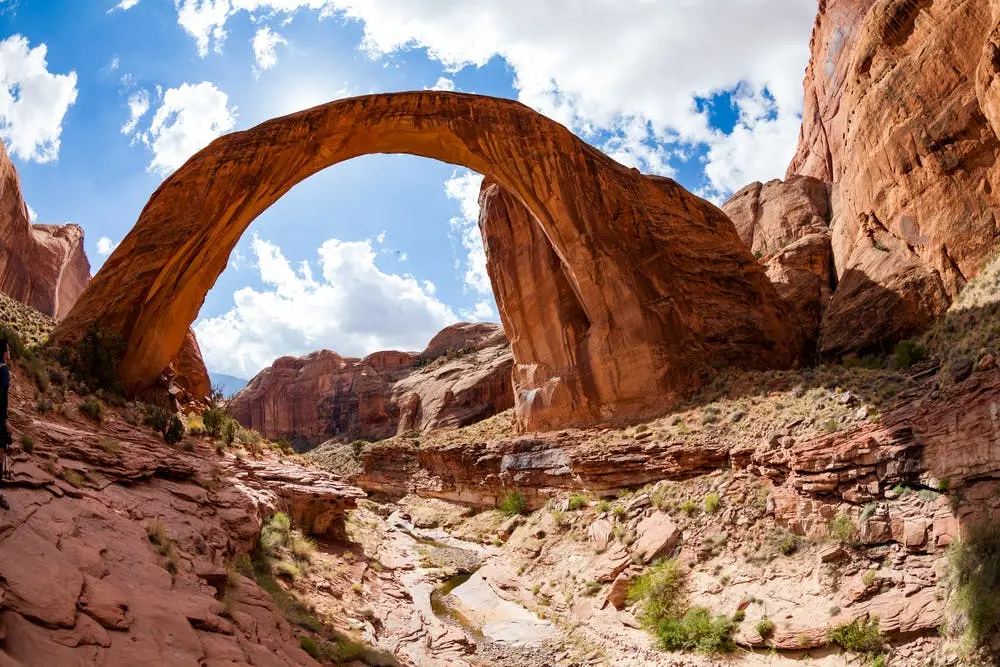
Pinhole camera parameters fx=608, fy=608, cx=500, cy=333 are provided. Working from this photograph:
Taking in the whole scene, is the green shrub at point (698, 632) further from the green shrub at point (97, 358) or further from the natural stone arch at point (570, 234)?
the green shrub at point (97, 358)

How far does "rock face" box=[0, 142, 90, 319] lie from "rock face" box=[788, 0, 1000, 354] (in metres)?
37.0

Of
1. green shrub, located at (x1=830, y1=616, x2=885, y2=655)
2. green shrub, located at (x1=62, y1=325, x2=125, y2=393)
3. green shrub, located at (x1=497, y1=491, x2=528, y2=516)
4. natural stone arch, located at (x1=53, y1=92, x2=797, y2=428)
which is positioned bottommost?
green shrub, located at (x1=830, y1=616, x2=885, y2=655)

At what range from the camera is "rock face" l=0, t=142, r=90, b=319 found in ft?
98.1

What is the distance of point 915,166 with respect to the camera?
→ 2025cm

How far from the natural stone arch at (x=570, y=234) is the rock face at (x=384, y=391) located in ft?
49.9

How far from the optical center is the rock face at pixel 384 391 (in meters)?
40.8

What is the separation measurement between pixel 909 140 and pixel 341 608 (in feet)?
73.5

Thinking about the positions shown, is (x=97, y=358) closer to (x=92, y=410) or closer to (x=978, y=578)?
(x=92, y=410)

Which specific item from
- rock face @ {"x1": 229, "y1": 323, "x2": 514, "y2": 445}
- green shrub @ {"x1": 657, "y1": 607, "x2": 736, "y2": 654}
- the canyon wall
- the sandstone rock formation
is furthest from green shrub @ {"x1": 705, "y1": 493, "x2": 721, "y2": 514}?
rock face @ {"x1": 229, "y1": 323, "x2": 514, "y2": 445}

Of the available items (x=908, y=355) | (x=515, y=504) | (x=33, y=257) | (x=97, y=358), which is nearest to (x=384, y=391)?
(x=33, y=257)

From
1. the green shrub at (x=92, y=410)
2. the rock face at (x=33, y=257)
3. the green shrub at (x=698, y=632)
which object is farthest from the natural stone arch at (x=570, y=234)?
the rock face at (x=33, y=257)

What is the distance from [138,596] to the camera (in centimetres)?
592

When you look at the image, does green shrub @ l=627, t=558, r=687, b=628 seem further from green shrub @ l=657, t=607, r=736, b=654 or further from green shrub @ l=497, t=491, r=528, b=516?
green shrub @ l=497, t=491, r=528, b=516

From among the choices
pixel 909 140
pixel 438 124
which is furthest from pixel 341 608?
pixel 909 140
